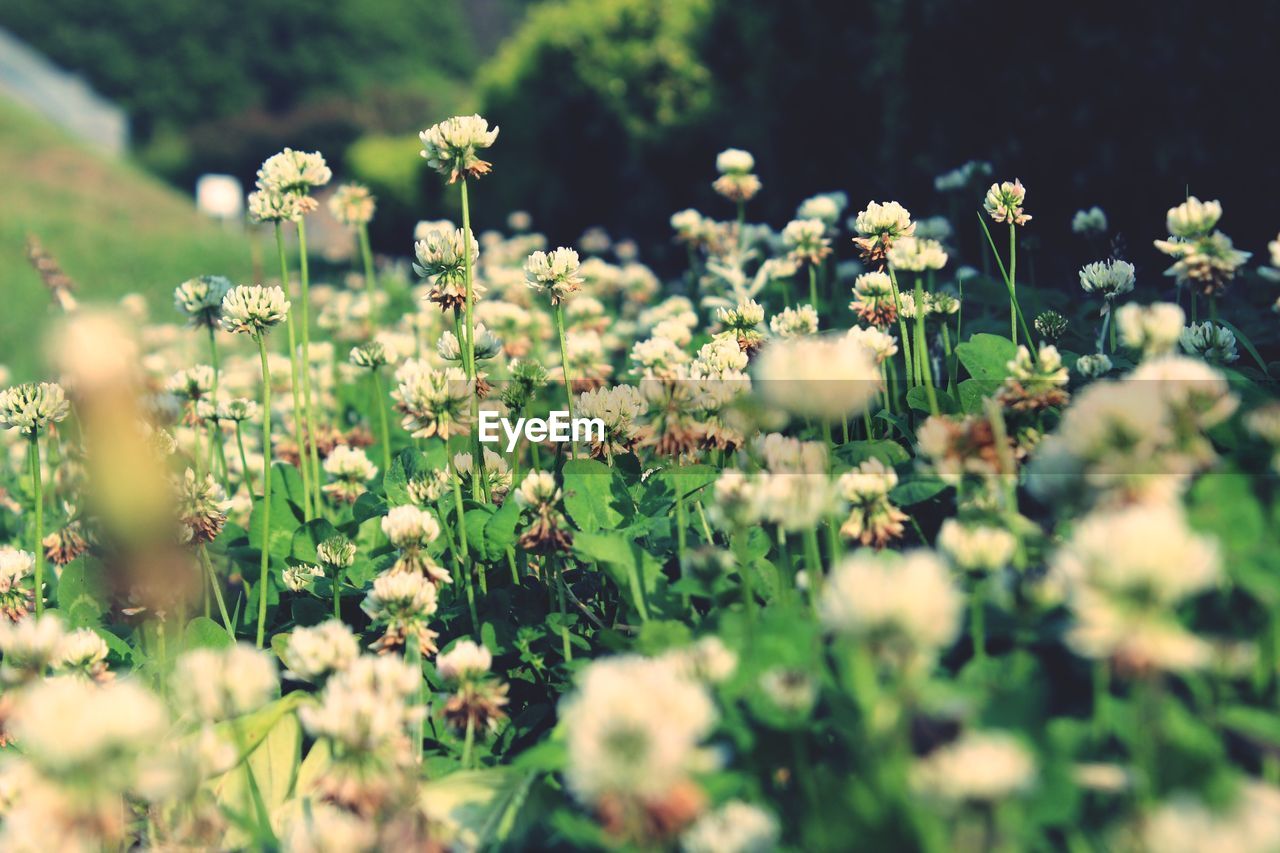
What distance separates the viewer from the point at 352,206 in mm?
3494

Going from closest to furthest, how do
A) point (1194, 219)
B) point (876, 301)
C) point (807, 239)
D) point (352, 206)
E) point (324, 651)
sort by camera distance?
point (324, 651), point (1194, 219), point (876, 301), point (807, 239), point (352, 206)

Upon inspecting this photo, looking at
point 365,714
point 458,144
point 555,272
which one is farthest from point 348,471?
point 365,714

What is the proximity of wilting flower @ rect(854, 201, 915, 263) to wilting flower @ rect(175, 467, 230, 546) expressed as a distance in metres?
1.18

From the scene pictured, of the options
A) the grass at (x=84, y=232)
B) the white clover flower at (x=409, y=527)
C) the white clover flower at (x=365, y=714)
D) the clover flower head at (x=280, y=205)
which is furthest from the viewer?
the grass at (x=84, y=232)

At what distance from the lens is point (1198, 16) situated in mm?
3570

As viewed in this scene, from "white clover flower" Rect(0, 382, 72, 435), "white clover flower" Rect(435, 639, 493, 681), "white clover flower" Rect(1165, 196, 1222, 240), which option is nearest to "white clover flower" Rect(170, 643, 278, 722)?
"white clover flower" Rect(435, 639, 493, 681)

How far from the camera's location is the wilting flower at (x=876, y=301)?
7.17 ft

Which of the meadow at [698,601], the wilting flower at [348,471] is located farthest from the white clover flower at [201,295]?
the wilting flower at [348,471]

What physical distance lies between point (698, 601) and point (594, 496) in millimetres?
261

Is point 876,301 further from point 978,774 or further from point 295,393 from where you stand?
point 978,774

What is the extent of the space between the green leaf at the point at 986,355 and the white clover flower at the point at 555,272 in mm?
669

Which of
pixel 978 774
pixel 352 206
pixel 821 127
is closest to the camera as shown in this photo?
pixel 978 774

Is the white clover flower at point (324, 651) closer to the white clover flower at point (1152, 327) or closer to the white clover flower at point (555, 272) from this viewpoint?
the white clover flower at point (555, 272)

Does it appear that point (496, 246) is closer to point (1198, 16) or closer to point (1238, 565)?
point (1198, 16)
